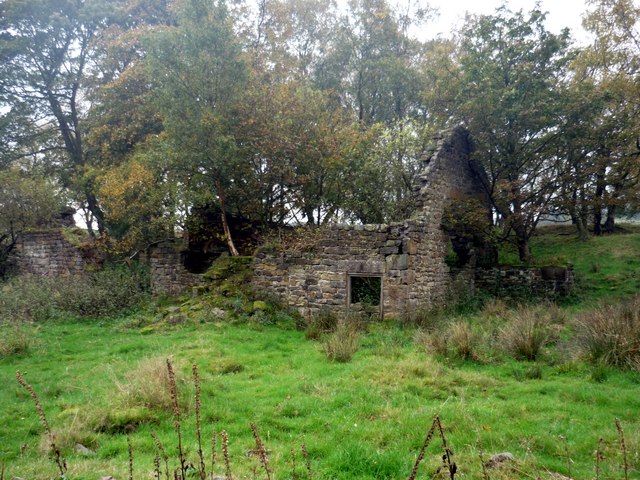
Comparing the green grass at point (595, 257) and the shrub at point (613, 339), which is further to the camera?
the green grass at point (595, 257)

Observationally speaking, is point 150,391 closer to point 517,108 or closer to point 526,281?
point 526,281

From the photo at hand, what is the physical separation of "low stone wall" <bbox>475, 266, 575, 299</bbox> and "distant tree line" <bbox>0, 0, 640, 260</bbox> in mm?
1375

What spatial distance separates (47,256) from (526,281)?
20.1 meters

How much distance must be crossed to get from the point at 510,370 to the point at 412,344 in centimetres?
220

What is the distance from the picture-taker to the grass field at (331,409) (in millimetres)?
4348

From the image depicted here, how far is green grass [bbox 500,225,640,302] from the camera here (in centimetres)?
1473

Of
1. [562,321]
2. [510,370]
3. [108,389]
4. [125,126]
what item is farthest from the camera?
[125,126]

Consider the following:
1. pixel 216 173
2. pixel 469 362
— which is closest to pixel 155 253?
pixel 216 173

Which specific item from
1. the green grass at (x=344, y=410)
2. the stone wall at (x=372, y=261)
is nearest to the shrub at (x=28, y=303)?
the green grass at (x=344, y=410)

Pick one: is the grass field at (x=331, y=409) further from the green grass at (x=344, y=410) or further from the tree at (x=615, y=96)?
the tree at (x=615, y=96)

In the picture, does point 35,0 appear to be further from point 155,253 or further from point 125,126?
point 155,253

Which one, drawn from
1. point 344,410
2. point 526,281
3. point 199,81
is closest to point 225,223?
point 199,81

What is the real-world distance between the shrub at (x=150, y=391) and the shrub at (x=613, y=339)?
6493 mm

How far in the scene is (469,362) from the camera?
7773 millimetres
